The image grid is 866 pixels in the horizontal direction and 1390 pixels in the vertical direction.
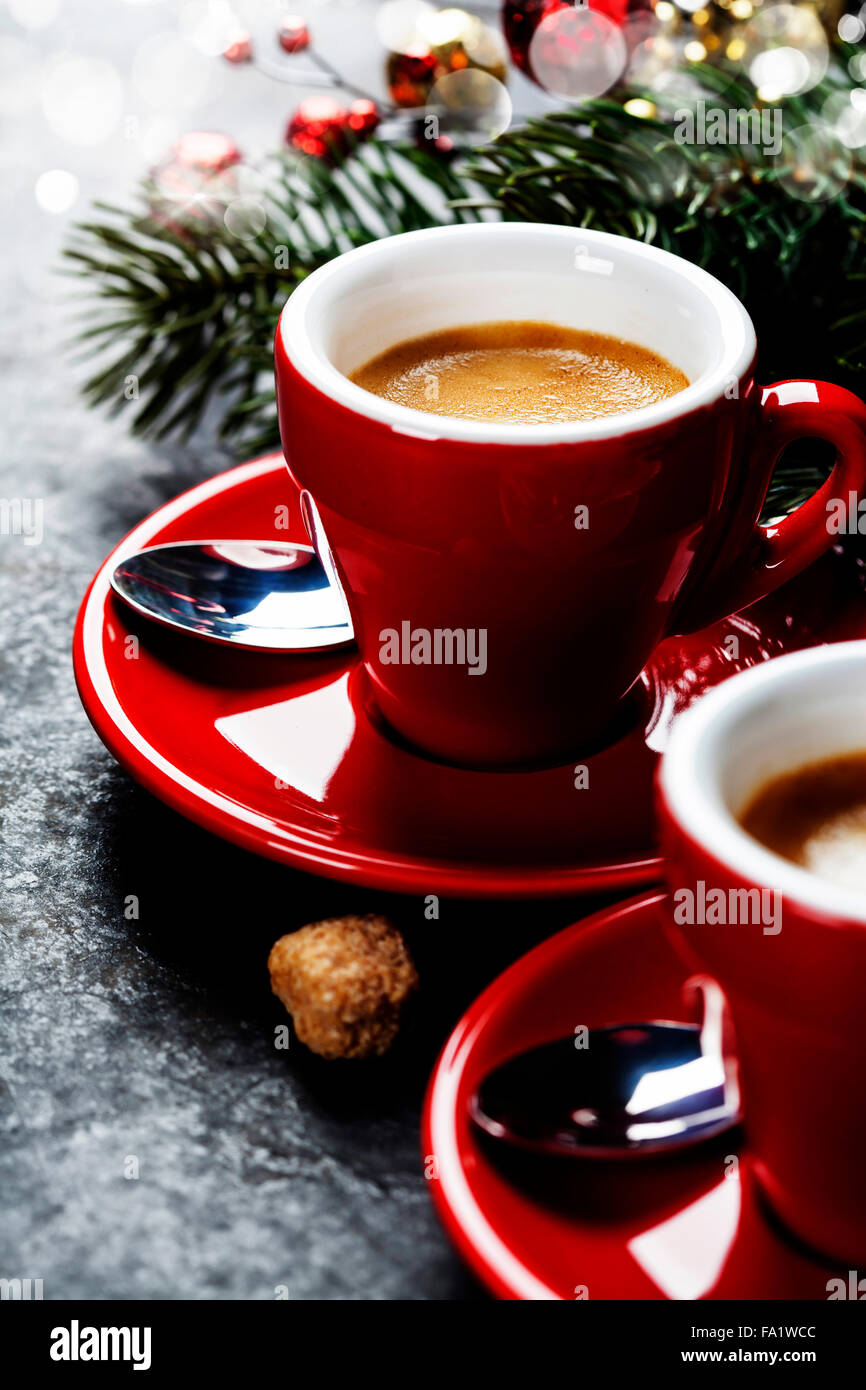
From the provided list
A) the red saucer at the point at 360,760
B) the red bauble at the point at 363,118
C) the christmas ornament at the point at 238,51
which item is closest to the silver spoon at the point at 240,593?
the red saucer at the point at 360,760

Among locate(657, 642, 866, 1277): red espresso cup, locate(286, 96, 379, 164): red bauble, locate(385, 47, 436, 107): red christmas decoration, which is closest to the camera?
locate(657, 642, 866, 1277): red espresso cup

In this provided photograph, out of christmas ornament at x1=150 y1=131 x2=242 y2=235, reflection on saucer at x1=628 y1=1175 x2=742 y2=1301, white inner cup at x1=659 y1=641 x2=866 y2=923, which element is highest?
christmas ornament at x1=150 y1=131 x2=242 y2=235

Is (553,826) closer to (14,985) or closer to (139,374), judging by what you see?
(14,985)

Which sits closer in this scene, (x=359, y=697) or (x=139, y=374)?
(x=359, y=697)

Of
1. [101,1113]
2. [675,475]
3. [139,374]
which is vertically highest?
[675,475]

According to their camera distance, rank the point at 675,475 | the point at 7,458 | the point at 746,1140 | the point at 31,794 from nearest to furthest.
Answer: the point at 746,1140
the point at 675,475
the point at 31,794
the point at 7,458

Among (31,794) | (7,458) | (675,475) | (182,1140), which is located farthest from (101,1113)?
(7,458)

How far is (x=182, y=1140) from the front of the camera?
0.60 m

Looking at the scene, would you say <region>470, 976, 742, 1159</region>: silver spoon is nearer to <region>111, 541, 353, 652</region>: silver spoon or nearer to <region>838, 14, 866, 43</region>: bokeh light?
<region>111, 541, 353, 652</region>: silver spoon

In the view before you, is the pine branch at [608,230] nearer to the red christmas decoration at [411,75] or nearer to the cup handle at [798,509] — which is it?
the cup handle at [798,509]

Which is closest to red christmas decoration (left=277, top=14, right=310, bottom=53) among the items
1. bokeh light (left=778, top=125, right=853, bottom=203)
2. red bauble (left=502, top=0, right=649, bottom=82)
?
red bauble (left=502, top=0, right=649, bottom=82)

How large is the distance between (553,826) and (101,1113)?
10.3 inches

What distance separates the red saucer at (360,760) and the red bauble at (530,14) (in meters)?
0.47

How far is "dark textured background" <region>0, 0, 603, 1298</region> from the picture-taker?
0.56 m
